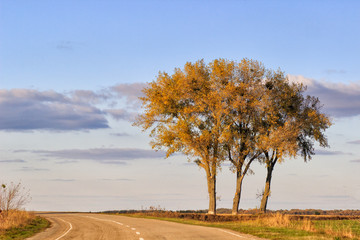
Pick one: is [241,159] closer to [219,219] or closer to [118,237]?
[219,219]

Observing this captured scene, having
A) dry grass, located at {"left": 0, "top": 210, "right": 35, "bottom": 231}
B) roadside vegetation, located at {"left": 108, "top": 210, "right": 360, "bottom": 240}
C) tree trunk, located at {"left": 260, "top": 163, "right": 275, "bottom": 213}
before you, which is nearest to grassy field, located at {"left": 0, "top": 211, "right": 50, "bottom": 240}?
dry grass, located at {"left": 0, "top": 210, "right": 35, "bottom": 231}

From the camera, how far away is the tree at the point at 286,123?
50875 mm

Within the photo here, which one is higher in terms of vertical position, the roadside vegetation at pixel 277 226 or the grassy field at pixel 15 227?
the roadside vegetation at pixel 277 226

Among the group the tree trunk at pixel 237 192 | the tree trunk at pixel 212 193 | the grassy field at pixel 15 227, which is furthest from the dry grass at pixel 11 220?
the tree trunk at pixel 237 192

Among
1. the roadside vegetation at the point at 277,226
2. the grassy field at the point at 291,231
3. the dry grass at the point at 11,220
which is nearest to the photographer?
the grassy field at the point at 291,231

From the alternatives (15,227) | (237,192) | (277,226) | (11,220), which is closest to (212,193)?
(237,192)

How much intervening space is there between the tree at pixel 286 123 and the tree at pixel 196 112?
519 cm

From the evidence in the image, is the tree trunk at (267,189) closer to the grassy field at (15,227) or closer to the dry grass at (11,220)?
the grassy field at (15,227)

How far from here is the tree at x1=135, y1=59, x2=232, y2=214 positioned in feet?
166

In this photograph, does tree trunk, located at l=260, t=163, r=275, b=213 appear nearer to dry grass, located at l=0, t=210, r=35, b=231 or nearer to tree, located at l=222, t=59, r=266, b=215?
tree, located at l=222, t=59, r=266, b=215

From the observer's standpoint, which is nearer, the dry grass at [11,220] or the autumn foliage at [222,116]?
the dry grass at [11,220]

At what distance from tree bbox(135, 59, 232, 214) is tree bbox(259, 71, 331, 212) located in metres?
5.19

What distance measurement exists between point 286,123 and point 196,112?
951 cm

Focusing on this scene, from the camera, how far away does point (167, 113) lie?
53688 mm
